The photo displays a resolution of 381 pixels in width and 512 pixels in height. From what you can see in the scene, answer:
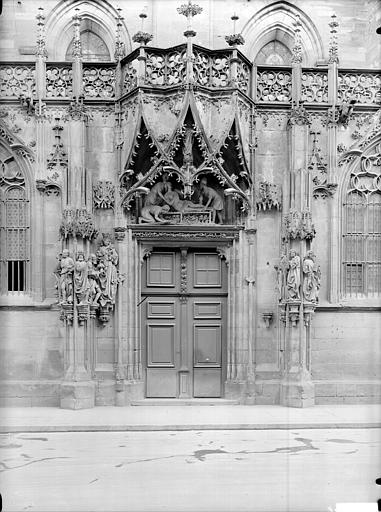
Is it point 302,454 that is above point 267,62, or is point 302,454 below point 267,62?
below

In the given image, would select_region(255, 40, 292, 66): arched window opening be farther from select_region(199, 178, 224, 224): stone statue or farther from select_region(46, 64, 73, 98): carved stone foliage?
select_region(46, 64, 73, 98): carved stone foliage

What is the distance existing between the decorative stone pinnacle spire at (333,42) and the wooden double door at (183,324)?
474cm

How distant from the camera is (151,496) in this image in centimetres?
871

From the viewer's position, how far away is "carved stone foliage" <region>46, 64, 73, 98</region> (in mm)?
15625

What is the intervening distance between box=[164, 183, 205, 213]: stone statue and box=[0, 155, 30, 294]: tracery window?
2.88 metres

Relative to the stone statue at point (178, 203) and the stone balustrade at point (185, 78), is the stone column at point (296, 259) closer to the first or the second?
the stone balustrade at point (185, 78)

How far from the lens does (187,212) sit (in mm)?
15672

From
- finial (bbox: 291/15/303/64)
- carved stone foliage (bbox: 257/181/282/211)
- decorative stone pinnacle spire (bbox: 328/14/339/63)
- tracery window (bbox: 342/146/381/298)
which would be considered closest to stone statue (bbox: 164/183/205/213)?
carved stone foliage (bbox: 257/181/282/211)

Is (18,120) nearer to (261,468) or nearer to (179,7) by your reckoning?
(179,7)

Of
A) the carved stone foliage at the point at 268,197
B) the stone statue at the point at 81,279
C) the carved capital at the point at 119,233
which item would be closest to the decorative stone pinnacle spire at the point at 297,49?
the carved stone foliage at the point at 268,197

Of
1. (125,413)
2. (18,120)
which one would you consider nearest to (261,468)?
(125,413)

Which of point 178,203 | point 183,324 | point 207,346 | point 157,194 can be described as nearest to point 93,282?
point 183,324

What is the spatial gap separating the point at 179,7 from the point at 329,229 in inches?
218

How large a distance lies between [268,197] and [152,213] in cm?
239
